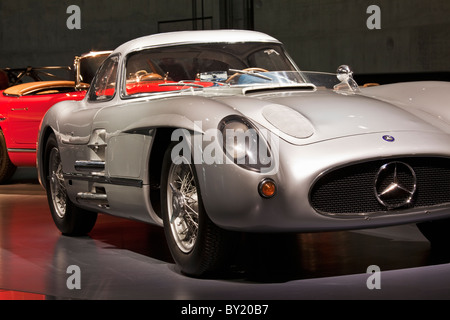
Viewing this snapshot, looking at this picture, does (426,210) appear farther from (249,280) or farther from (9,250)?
(9,250)

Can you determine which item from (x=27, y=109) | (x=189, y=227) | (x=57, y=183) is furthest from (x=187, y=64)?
(x=27, y=109)

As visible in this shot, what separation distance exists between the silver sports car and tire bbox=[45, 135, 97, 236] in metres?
0.48

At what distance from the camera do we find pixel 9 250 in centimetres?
586

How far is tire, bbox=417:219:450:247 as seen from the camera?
17.4 feet

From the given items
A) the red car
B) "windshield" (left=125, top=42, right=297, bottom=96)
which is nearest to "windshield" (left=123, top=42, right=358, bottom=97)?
"windshield" (left=125, top=42, right=297, bottom=96)

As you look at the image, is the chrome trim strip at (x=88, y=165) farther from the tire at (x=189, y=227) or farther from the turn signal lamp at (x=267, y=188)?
the turn signal lamp at (x=267, y=188)

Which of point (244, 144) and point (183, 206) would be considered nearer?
point (244, 144)

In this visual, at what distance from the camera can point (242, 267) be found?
4949 mm

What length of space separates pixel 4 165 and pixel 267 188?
727 cm

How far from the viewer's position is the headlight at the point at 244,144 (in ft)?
14.1

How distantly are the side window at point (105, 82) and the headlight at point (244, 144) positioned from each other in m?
1.94

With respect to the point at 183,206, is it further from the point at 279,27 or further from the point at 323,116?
the point at 279,27

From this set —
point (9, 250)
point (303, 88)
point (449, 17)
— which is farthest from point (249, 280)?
point (449, 17)
